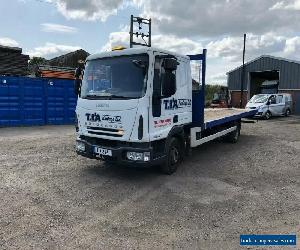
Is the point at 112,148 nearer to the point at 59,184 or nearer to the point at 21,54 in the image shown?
the point at 59,184

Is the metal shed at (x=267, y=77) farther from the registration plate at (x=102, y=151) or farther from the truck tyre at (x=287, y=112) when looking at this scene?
the registration plate at (x=102, y=151)

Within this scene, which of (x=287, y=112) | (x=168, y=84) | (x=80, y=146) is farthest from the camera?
(x=287, y=112)

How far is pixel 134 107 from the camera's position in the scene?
5.84 metres

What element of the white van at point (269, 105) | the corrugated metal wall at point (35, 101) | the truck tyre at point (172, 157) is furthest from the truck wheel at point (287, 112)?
the truck tyre at point (172, 157)

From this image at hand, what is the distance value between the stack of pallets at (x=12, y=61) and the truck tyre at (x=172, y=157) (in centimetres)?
1321

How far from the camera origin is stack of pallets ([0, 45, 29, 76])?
1675cm

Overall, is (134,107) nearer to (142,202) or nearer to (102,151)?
(102,151)

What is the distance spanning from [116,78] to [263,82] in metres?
29.4

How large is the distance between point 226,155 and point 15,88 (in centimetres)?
1036

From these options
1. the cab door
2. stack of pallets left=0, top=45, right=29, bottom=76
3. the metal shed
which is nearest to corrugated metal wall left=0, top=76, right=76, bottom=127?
stack of pallets left=0, top=45, right=29, bottom=76

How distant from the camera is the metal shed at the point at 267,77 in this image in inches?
1077

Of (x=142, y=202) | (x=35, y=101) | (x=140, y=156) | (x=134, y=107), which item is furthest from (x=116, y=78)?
(x=35, y=101)

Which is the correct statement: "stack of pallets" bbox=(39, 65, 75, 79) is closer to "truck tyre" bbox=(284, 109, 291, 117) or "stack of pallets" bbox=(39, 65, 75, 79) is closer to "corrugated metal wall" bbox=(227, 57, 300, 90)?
"truck tyre" bbox=(284, 109, 291, 117)

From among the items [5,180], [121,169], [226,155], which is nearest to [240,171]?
[226,155]
